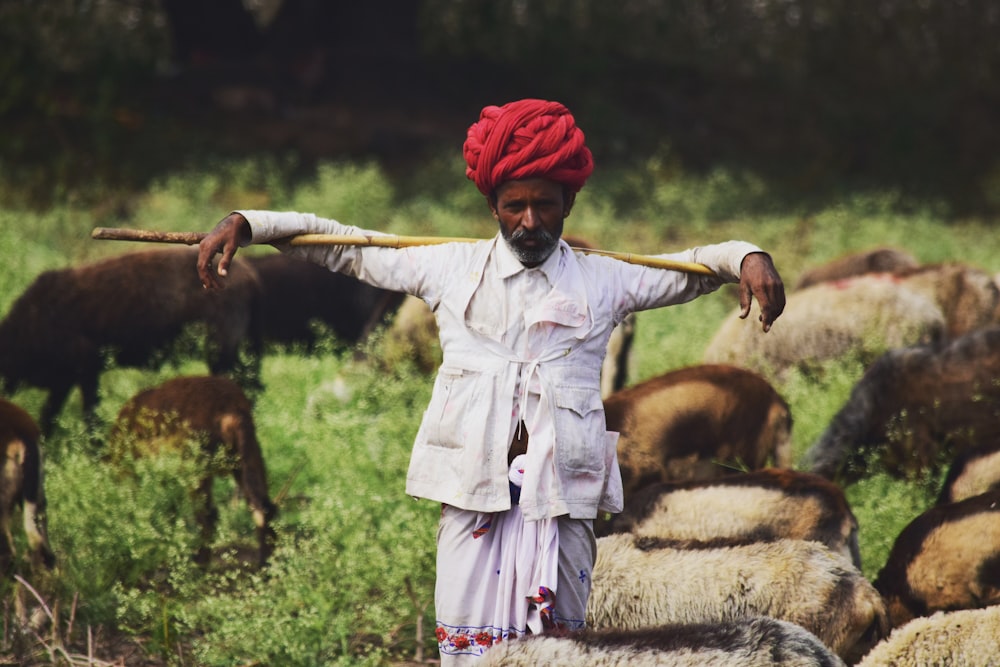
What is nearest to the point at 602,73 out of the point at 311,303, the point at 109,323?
the point at 311,303

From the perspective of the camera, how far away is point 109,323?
862 centimetres

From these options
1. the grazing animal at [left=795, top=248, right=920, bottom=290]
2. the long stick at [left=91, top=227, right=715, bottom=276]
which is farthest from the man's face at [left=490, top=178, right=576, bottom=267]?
the grazing animal at [left=795, top=248, right=920, bottom=290]

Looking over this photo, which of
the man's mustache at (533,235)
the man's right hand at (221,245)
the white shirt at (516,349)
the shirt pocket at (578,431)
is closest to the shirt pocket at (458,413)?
the white shirt at (516,349)

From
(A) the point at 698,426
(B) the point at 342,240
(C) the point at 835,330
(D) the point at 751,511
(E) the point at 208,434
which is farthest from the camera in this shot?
(C) the point at 835,330

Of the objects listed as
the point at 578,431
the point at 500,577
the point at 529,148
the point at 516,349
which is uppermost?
the point at 529,148

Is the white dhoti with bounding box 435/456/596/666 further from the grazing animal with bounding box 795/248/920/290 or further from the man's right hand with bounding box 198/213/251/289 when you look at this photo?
the grazing animal with bounding box 795/248/920/290

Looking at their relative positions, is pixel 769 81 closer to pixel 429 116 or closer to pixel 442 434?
pixel 429 116

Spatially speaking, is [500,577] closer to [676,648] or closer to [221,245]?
[676,648]

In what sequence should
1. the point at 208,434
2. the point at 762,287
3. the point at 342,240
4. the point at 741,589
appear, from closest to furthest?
the point at 762,287 → the point at 342,240 → the point at 741,589 → the point at 208,434

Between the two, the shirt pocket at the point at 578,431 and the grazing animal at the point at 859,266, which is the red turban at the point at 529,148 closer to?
the shirt pocket at the point at 578,431

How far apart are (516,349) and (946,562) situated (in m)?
2.61

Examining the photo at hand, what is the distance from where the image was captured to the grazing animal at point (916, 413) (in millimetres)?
7512

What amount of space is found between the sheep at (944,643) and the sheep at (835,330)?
4935 millimetres

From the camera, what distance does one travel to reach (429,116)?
66.8ft
